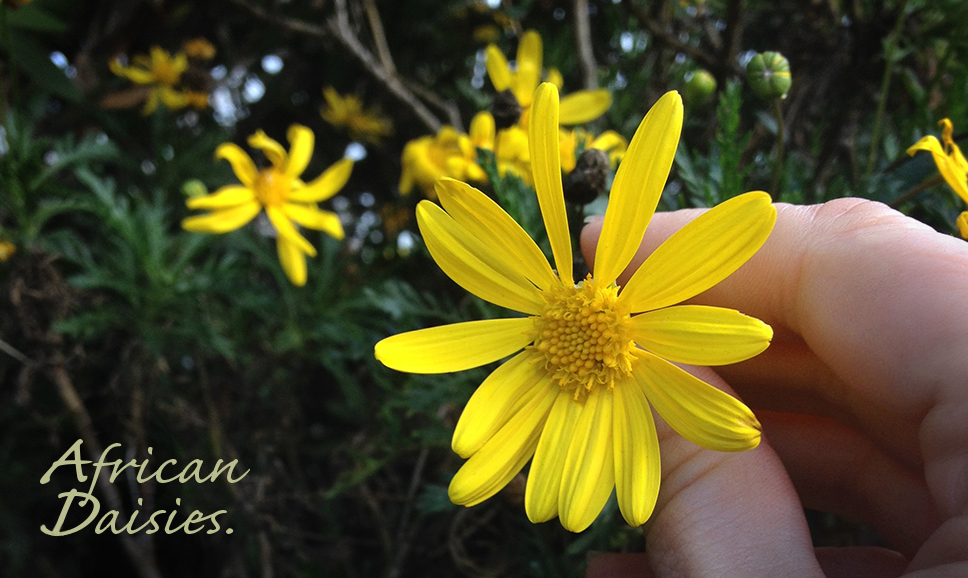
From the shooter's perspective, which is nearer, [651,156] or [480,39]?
[651,156]

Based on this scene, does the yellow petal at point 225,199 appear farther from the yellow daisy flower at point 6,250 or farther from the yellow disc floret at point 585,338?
the yellow disc floret at point 585,338

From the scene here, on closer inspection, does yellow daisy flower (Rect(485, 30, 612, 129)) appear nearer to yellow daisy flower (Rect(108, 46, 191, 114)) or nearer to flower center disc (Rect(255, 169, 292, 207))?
flower center disc (Rect(255, 169, 292, 207))

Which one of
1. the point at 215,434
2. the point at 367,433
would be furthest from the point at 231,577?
the point at 367,433

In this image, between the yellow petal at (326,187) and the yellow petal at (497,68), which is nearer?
the yellow petal at (497,68)

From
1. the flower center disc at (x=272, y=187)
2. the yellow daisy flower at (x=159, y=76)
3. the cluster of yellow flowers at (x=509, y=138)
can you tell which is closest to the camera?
the cluster of yellow flowers at (x=509, y=138)

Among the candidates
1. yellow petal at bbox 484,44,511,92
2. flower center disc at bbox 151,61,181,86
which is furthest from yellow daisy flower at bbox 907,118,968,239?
flower center disc at bbox 151,61,181,86

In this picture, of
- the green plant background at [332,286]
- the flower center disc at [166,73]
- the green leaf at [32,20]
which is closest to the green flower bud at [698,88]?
the green plant background at [332,286]

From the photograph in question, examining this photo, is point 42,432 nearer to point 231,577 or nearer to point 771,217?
point 231,577
